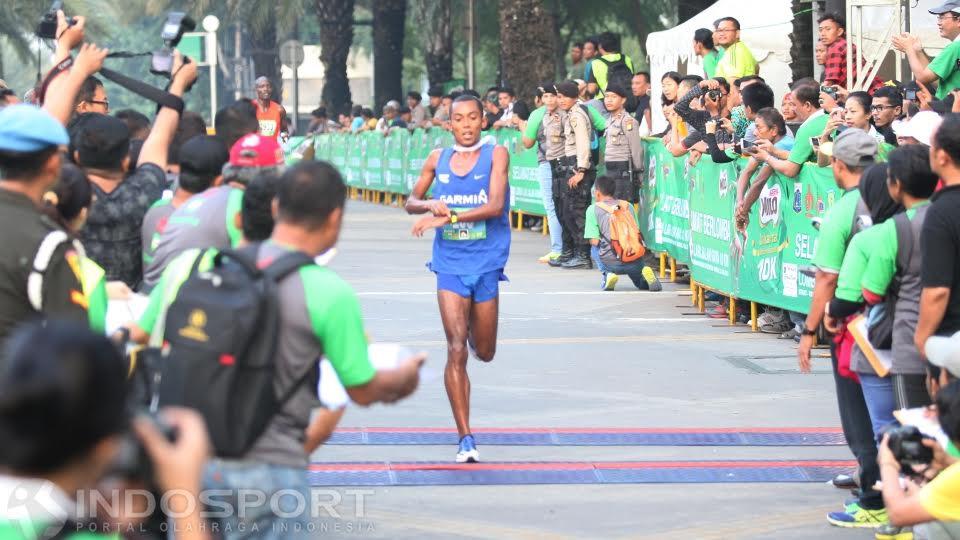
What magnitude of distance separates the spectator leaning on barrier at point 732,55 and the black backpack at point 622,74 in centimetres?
250

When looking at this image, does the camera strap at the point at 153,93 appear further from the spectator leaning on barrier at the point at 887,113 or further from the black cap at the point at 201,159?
the spectator leaning on barrier at the point at 887,113

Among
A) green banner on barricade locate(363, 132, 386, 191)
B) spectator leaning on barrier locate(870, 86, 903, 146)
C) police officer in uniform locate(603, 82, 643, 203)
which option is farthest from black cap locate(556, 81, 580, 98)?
Answer: green banner on barricade locate(363, 132, 386, 191)

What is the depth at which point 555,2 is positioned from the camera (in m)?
37.7

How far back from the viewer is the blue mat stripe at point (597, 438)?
9.23 m

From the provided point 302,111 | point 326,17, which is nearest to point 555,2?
point 326,17

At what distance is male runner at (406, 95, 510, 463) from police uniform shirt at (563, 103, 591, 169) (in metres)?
8.94

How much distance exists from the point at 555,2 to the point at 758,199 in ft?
82.2

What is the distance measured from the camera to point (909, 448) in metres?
4.98

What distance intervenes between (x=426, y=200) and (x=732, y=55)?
8777 millimetres

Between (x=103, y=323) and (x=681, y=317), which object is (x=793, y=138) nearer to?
(x=681, y=317)

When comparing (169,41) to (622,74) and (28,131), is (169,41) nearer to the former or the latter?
(28,131)

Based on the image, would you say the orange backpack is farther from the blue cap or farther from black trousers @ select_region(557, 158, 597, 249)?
the blue cap

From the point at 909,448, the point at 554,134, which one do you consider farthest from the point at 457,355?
the point at 554,134

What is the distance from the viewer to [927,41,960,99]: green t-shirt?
39.1ft
